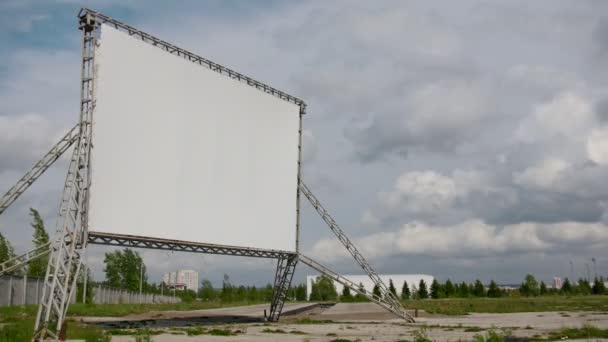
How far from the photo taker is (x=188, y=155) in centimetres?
2611

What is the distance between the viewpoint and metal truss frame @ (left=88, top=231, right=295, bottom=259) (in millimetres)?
22473

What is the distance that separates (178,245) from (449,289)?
87263 millimetres

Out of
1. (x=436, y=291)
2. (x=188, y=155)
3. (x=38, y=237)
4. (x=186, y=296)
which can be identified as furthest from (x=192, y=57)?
(x=186, y=296)

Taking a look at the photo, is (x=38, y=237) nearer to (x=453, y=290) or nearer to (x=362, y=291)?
(x=362, y=291)

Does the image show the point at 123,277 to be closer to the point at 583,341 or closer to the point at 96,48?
the point at 96,48

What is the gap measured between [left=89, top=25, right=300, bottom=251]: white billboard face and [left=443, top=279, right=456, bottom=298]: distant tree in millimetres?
78680

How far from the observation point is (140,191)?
23688 mm

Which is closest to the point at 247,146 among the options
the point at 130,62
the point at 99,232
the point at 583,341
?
the point at 130,62

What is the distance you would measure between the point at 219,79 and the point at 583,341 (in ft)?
63.7

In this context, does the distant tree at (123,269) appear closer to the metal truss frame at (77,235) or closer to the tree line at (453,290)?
the tree line at (453,290)

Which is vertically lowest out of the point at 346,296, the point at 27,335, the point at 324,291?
the point at 324,291

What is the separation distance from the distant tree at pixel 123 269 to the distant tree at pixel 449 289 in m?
53.3

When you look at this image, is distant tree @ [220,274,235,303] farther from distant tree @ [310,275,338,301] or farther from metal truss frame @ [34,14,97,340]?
metal truss frame @ [34,14,97,340]

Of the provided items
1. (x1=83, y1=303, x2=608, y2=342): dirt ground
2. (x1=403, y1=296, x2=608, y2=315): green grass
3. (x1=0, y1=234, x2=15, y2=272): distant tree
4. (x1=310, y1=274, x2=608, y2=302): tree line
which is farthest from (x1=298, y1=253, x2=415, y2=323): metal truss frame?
(x1=310, y1=274, x2=608, y2=302): tree line
